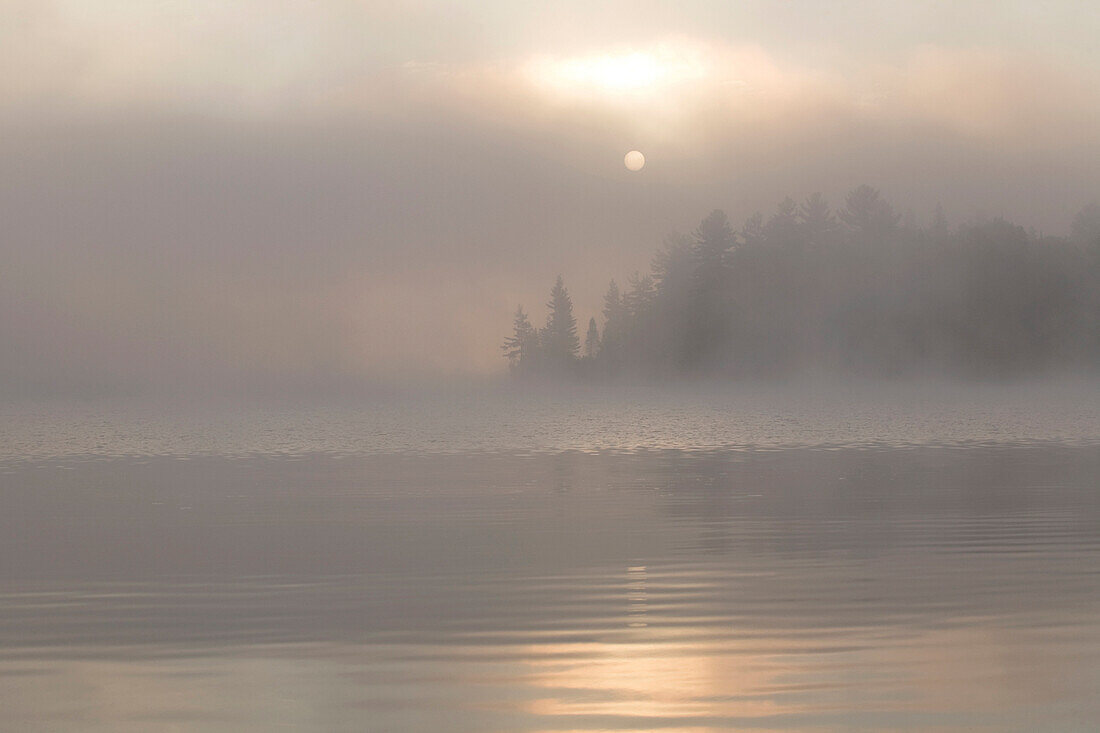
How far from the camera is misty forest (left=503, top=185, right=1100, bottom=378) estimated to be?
6235 inches

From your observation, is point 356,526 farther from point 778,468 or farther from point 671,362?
point 671,362

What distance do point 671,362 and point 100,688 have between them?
164m

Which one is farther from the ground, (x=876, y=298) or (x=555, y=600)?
(x=876, y=298)

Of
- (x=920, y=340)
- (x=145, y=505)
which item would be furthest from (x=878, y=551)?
(x=920, y=340)

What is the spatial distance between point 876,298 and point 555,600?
160 m

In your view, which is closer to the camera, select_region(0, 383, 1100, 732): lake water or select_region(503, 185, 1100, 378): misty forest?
select_region(0, 383, 1100, 732): lake water

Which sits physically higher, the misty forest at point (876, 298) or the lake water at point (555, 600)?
the misty forest at point (876, 298)

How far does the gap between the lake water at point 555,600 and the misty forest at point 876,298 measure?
134 metres

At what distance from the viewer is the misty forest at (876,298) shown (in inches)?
6235

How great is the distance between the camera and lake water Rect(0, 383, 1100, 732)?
A: 10000 millimetres

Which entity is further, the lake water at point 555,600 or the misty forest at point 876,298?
the misty forest at point 876,298

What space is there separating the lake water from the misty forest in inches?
5285

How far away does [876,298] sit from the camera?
169 meters

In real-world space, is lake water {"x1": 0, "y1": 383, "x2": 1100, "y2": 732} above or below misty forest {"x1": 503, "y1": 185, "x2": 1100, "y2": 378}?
below
